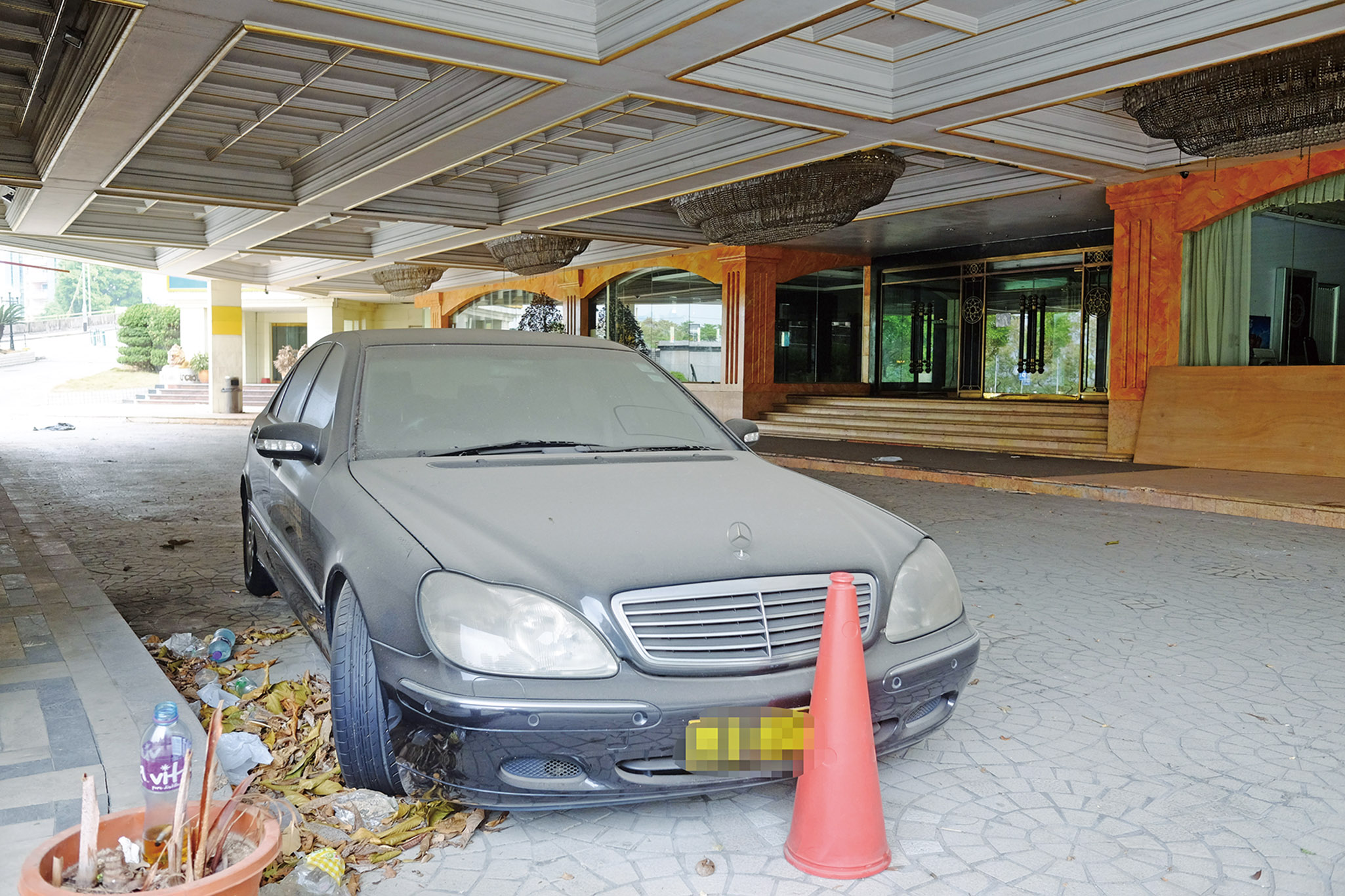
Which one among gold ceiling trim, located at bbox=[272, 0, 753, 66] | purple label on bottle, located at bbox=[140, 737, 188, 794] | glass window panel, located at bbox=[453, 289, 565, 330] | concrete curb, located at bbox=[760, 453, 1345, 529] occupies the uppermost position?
gold ceiling trim, located at bbox=[272, 0, 753, 66]

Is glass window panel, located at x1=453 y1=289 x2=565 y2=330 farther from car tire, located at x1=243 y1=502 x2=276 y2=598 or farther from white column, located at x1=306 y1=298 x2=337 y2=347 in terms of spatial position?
car tire, located at x1=243 y1=502 x2=276 y2=598

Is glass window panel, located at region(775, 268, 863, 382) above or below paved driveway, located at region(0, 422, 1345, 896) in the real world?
above

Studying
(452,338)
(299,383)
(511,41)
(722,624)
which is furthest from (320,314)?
(722,624)

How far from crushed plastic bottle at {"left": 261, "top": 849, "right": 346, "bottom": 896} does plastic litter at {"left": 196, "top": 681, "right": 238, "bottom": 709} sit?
4.05 feet

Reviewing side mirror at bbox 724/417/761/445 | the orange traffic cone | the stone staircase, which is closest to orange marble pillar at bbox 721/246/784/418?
side mirror at bbox 724/417/761/445

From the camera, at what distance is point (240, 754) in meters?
3.00

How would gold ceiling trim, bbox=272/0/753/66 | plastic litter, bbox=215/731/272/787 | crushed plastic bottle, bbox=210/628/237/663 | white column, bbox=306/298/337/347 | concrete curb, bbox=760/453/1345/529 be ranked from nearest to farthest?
plastic litter, bbox=215/731/272/787 → crushed plastic bottle, bbox=210/628/237/663 → gold ceiling trim, bbox=272/0/753/66 → concrete curb, bbox=760/453/1345/529 → white column, bbox=306/298/337/347

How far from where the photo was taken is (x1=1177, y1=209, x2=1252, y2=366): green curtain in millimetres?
12438

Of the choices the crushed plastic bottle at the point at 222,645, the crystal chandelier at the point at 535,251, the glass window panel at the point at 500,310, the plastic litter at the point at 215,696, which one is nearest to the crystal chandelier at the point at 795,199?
the crystal chandelier at the point at 535,251

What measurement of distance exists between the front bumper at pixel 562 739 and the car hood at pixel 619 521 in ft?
0.90

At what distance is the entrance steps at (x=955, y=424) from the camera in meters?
14.3

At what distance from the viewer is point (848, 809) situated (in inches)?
94.7

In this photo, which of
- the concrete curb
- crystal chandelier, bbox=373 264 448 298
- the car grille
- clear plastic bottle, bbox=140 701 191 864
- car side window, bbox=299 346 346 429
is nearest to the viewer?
clear plastic bottle, bbox=140 701 191 864

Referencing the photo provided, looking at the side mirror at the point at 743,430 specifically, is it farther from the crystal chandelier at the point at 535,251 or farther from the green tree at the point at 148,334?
the green tree at the point at 148,334
